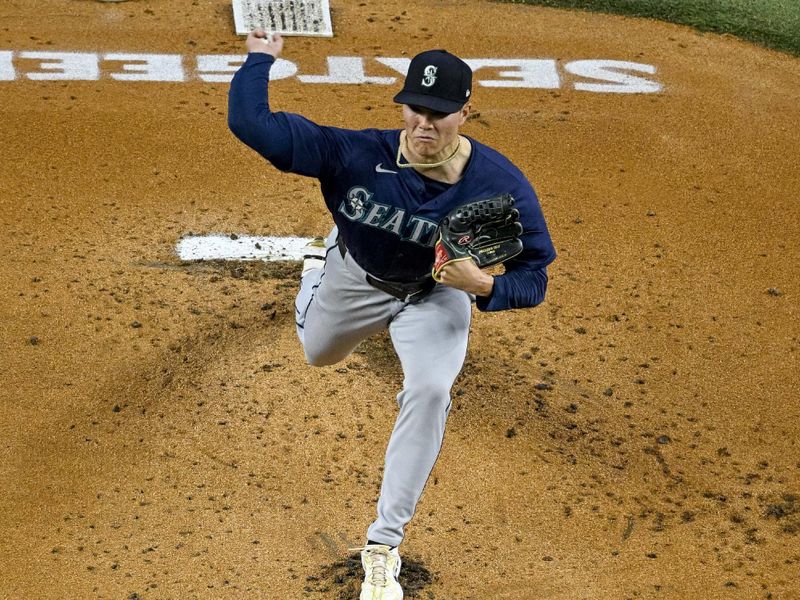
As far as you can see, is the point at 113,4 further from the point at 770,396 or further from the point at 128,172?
the point at 770,396

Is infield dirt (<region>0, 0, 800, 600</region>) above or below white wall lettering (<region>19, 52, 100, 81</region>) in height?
below

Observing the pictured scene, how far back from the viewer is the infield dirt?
5.32 meters

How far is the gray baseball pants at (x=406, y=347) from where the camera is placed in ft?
15.7

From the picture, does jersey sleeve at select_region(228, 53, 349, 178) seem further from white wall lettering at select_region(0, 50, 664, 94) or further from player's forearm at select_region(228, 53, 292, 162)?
white wall lettering at select_region(0, 50, 664, 94)

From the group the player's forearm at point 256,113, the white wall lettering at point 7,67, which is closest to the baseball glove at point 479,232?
the player's forearm at point 256,113

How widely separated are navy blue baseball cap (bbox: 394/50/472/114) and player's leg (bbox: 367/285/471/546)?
89 centimetres

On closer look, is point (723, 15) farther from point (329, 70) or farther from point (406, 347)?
point (406, 347)

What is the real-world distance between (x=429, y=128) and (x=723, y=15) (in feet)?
24.5

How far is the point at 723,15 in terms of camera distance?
1123 centimetres

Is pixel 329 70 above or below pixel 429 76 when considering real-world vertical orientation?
below

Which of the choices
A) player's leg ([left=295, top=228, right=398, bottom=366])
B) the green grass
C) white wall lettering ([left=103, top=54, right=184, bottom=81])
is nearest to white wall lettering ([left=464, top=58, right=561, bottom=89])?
the green grass

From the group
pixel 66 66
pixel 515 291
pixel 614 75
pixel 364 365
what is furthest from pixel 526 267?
pixel 66 66

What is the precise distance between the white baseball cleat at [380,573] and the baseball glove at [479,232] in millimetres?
1248

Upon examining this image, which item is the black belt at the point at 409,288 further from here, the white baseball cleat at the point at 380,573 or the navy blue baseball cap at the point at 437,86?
the white baseball cleat at the point at 380,573
